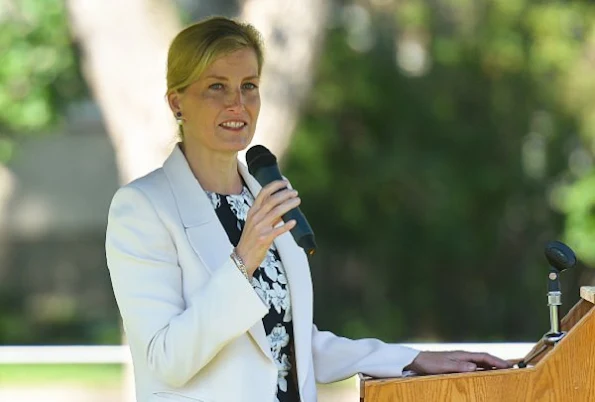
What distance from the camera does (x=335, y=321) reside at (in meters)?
15.6

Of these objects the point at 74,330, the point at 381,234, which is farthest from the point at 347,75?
the point at 74,330

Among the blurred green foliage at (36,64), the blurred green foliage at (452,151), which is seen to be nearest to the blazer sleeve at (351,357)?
the blurred green foliage at (36,64)

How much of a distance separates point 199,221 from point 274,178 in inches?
8.5

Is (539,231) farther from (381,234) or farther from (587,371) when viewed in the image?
(587,371)

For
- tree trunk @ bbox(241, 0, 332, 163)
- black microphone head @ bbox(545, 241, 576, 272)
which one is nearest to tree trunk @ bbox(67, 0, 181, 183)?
tree trunk @ bbox(241, 0, 332, 163)

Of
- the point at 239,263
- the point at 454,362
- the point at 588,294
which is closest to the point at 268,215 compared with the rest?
the point at 239,263

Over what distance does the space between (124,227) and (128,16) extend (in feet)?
12.1

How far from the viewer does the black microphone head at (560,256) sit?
2.54 meters

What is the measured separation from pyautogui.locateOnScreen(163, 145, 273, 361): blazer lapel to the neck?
0.09 ft

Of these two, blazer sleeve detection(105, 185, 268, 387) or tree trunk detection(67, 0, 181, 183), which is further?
tree trunk detection(67, 0, 181, 183)

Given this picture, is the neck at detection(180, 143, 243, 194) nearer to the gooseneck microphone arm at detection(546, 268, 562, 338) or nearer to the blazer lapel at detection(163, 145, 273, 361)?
the blazer lapel at detection(163, 145, 273, 361)

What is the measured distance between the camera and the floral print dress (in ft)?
8.68

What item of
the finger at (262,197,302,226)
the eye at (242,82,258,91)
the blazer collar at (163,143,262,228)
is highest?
the eye at (242,82,258,91)

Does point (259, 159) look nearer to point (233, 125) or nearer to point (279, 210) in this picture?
point (233, 125)
